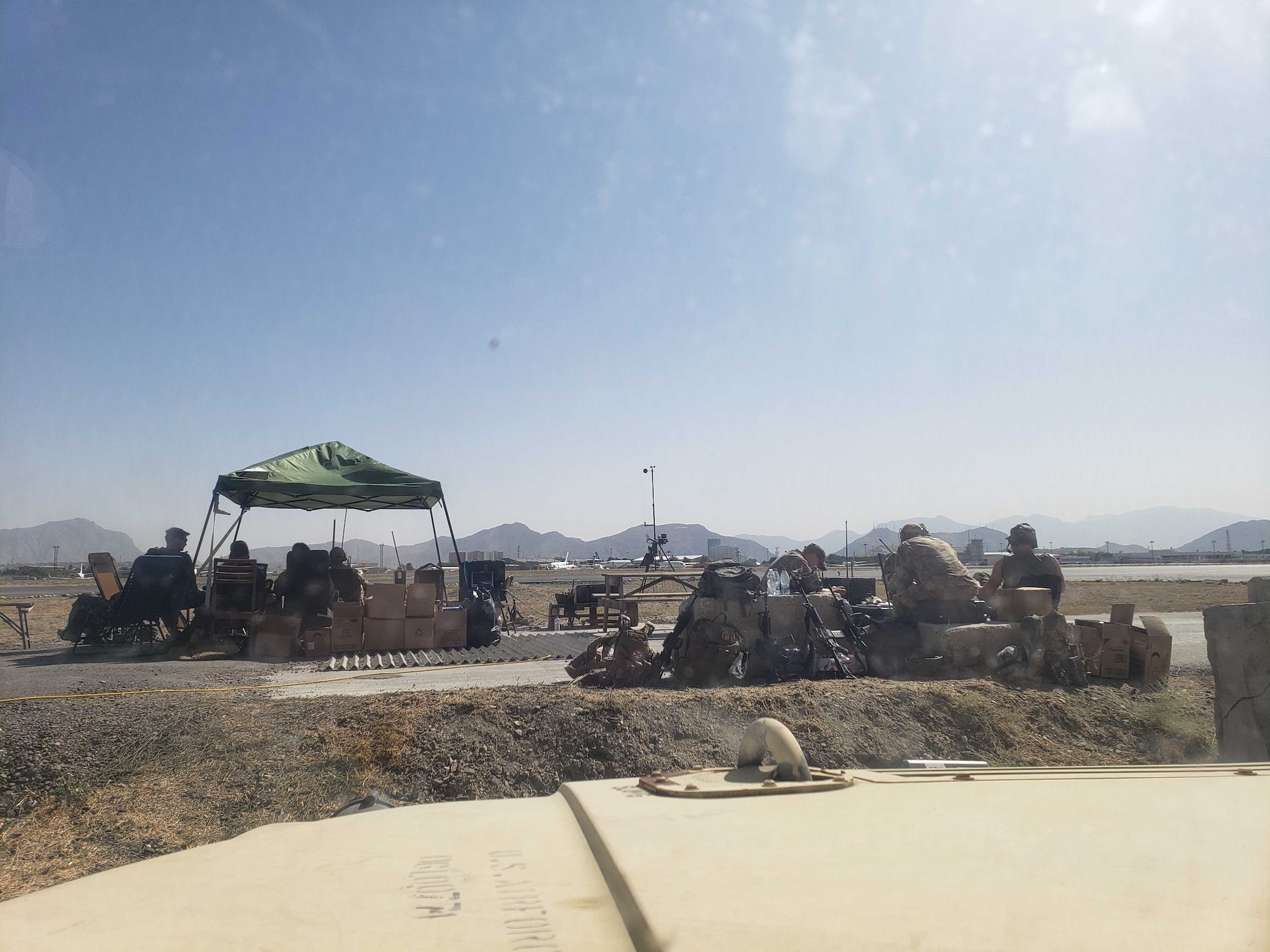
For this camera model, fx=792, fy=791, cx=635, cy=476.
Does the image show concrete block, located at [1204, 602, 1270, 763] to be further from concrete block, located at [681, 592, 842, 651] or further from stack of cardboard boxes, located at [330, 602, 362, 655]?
stack of cardboard boxes, located at [330, 602, 362, 655]

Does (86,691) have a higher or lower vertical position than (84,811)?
higher

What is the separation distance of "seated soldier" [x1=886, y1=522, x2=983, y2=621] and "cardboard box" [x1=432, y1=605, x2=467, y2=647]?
6941mm

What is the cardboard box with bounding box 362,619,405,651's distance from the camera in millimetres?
12523

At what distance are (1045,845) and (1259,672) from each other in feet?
17.7

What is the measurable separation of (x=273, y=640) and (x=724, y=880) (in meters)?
11.8

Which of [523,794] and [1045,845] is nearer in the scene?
[1045,845]

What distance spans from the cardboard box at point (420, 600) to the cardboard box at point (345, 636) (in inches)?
30.3

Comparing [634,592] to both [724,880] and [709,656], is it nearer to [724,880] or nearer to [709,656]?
[709,656]

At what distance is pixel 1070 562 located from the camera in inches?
3639

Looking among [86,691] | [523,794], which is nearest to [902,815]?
[523,794]

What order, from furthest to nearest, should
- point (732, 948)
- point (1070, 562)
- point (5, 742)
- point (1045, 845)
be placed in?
point (1070, 562) < point (5, 742) < point (1045, 845) < point (732, 948)

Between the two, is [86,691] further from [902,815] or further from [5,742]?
[902,815]

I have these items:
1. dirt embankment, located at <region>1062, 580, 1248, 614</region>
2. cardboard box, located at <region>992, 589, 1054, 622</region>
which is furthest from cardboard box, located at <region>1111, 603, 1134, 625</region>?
dirt embankment, located at <region>1062, 580, 1248, 614</region>

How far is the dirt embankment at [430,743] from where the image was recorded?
5.57 metres
